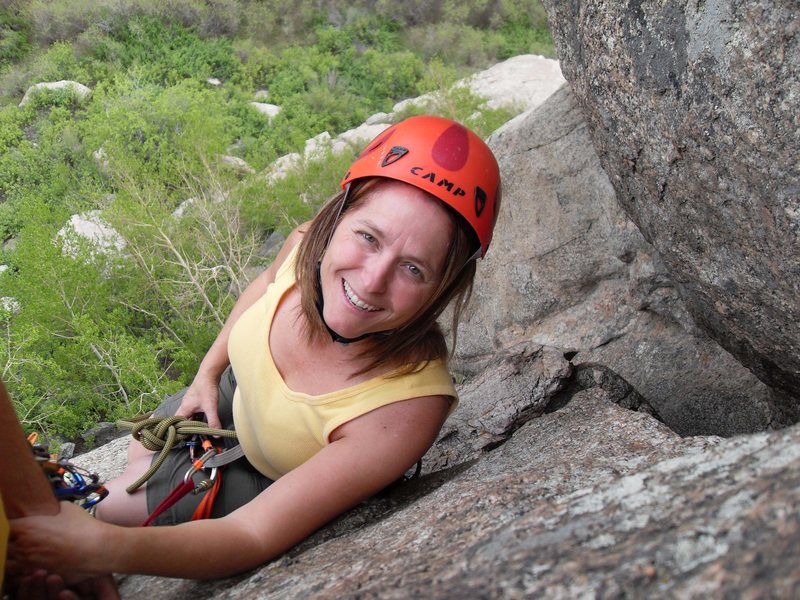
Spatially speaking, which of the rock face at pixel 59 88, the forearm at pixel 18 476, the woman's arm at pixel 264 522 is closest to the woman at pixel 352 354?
the woman's arm at pixel 264 522

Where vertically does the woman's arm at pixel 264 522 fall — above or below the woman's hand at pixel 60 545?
below

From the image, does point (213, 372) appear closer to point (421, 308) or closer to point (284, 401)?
point (284, 401)

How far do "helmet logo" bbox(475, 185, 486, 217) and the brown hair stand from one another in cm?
5

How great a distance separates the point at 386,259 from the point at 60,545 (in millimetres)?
908

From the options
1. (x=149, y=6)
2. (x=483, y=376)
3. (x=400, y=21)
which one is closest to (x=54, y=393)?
(x=483, y=376)

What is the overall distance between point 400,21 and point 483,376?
21.4m

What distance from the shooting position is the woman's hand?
1.26 m

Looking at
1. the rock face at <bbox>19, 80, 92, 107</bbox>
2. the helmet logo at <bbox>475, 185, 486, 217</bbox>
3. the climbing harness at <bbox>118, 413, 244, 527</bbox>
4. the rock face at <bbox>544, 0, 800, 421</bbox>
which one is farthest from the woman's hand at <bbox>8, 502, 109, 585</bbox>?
the rock face at <bbox>19, 80, 92, 107</bbox>

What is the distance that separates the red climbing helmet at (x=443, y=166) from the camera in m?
1.80

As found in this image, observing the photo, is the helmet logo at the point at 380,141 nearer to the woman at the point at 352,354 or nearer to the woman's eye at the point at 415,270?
the woman at the point at 352,354

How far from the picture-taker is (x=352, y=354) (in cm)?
199

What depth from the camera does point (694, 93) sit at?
194cm

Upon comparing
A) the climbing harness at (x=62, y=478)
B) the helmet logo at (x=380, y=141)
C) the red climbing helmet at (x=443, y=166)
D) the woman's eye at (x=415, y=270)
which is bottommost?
the climbing harness at (x=62, y=478)

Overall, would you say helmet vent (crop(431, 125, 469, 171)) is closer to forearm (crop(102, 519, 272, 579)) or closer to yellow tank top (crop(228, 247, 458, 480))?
yellow tank top (crop(228, 247, 458, 480))
